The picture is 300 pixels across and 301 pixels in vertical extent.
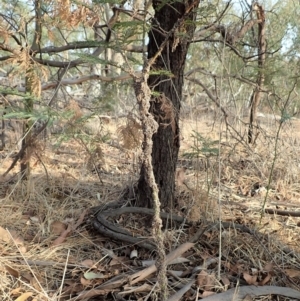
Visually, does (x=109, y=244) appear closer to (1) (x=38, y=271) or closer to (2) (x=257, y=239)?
(1) (x=38, y=271)

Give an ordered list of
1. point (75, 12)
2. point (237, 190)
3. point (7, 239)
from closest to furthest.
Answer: point (75, 12)
point (7, 239)
point (237, 190)

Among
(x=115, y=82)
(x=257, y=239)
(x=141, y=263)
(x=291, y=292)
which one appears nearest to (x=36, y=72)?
(x=115, y=82)

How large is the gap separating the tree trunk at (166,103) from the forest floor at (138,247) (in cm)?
15

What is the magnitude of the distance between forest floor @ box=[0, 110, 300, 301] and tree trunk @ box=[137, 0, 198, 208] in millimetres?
151

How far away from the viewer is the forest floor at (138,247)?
1.59 metres

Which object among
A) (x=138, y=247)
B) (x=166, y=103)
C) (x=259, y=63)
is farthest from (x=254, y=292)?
(x=259, y=63)

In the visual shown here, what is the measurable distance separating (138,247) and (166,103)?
2.59 feet

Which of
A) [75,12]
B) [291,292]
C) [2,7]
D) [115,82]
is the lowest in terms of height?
[291,292]

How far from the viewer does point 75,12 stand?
172 centimetres

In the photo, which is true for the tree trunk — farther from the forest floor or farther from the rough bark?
the rough bark

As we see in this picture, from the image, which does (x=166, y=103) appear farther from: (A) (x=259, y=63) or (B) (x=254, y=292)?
(A) (x=259, y=63)

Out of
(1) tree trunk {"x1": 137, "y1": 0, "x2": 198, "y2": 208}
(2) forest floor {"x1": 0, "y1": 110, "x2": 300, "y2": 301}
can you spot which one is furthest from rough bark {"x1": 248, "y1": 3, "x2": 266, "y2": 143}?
(1) tree trunk {"x1": 137, "y1": 0, "x2": 198, "y2": 208}

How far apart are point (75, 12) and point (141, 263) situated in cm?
122

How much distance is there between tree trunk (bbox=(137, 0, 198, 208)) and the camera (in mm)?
2064
